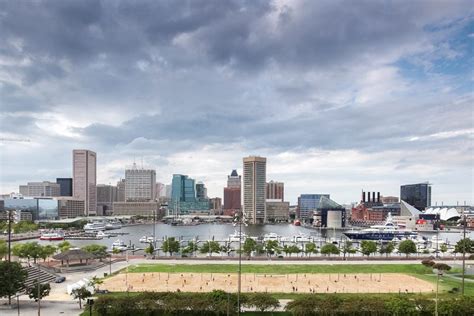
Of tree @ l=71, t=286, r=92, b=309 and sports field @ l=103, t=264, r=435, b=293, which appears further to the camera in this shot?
sports field @ l=103, t=264, r=435, b=293

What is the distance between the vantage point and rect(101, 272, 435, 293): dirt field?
48.3m

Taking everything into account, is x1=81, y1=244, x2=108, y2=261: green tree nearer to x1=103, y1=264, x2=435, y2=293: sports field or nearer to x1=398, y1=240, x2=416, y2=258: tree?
x1=103, y1=264, x2=435, y2=293: sports field

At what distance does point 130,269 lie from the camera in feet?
201

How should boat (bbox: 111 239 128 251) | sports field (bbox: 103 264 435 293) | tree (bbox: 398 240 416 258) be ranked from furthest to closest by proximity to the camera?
boat (bbox: 111 239 128 251) < tree (bbox: 398 240 416 258) < sports field (bbox: 103 264 435 293)

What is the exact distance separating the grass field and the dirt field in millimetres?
3009

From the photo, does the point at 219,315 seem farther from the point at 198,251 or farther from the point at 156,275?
the point at 198,251

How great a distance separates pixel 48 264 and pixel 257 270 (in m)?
32.0

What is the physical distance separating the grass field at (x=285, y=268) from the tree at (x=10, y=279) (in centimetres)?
2081

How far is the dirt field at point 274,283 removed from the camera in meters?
48.3

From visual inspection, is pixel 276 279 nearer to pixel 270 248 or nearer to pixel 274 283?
pixel 274 283

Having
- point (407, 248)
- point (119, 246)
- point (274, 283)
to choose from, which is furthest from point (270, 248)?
point (119, 246)

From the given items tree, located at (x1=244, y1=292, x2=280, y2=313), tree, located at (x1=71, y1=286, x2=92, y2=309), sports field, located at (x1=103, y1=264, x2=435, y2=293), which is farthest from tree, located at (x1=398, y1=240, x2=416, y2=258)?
tree, located at (x1=71, y1=286, x2=92, y2=309)

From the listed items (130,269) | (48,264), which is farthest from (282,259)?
(48,264)

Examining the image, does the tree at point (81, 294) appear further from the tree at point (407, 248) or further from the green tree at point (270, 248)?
the tree at point (407, 248)
